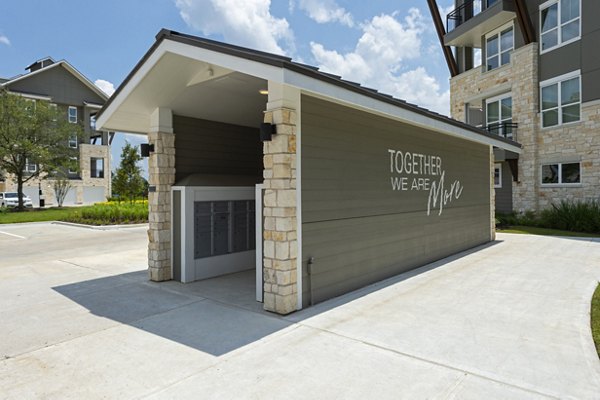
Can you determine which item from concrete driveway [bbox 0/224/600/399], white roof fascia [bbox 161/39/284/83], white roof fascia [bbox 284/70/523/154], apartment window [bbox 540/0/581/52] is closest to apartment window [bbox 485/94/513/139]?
apartment window [bbox 540/0/581/52]

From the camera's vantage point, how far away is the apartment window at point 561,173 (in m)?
15.9

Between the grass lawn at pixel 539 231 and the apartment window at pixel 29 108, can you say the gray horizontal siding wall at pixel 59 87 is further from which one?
the grass lawn at pixel 539 231

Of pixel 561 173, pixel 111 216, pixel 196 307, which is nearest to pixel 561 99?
pixel 561 173

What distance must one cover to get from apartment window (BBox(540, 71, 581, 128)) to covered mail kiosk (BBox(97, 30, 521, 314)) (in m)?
8.76

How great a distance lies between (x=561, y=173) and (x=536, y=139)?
6.02 feet

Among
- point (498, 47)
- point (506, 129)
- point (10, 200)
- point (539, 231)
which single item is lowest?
point (539, 231)

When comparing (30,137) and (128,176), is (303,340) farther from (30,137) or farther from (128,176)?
(30,137)

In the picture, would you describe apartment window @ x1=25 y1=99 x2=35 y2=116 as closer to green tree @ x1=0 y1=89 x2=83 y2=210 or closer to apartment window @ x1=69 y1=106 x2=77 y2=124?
green tree @ x1=0 y1=89 x2=83 y2=210

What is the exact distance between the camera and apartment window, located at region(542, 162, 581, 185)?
15.9 m

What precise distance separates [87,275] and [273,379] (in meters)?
6.29

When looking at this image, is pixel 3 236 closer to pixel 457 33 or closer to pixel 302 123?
pixel 302 123

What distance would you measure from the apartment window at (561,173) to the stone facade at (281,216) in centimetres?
1550

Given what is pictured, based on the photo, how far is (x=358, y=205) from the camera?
676cm

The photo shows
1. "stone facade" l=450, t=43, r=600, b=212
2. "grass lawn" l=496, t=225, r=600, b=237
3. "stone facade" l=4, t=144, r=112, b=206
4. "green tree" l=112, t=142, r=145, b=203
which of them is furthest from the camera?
"stone facade" l=4, t=144, r=112, b=206
